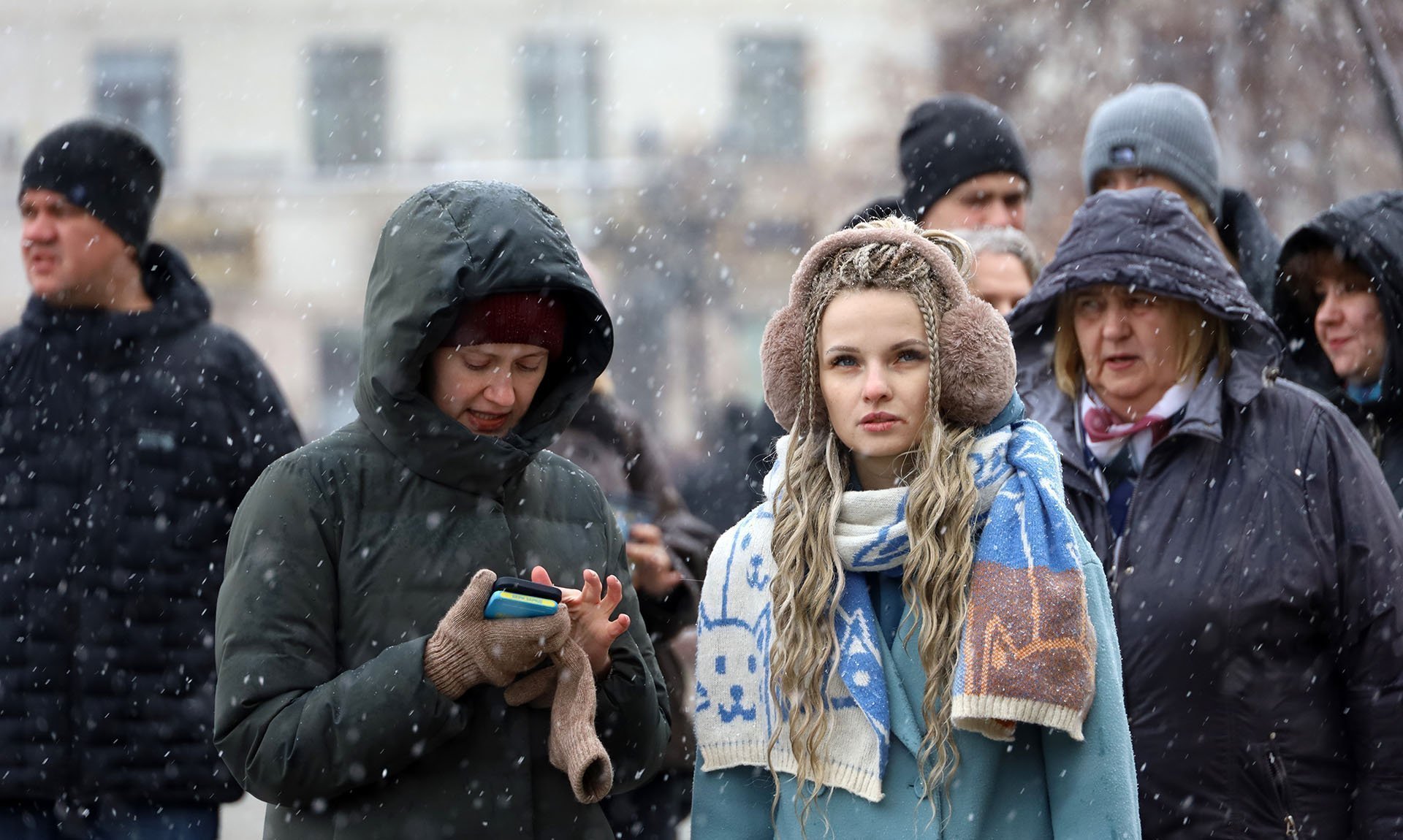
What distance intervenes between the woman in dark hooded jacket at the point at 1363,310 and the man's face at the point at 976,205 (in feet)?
3.23

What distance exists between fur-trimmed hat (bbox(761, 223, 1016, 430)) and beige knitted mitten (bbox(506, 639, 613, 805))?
65 centimetres

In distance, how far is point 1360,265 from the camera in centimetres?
478

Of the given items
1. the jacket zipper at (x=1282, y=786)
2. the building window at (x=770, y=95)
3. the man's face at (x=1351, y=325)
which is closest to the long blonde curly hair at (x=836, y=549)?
the jacket zipper at (x=1282, y=786)

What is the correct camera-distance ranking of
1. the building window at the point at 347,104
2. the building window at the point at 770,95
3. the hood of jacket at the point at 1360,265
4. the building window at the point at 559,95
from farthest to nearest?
1. the building window at the point at 347,104
2. the building window at the point at 559,95
3. the building window at the point at 770,95
4. the hood of jacket at the point at 1360,265

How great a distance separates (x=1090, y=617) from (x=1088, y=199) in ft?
5.78

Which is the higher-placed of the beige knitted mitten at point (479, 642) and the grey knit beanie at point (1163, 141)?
the grey knit beanie at point (1163, 141)

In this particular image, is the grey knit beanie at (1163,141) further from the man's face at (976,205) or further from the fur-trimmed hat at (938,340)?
the fur-trimmed hat at (938,340)

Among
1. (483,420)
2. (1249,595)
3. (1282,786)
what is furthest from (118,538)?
(1282,786)

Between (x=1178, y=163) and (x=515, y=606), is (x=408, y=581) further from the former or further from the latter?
(x=1178, y=163)

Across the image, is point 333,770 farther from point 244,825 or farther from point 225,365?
point 244,825

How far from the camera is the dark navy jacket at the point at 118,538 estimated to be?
Answer: 446 cm

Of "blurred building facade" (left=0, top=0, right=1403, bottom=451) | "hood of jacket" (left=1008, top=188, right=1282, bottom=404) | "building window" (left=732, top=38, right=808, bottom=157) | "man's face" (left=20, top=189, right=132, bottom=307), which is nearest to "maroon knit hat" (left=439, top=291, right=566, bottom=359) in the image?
"hood of jacket" (left=1008, top=188, right=1282, bottom=404)

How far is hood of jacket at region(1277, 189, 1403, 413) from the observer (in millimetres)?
4676

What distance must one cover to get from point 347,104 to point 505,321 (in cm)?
3522
